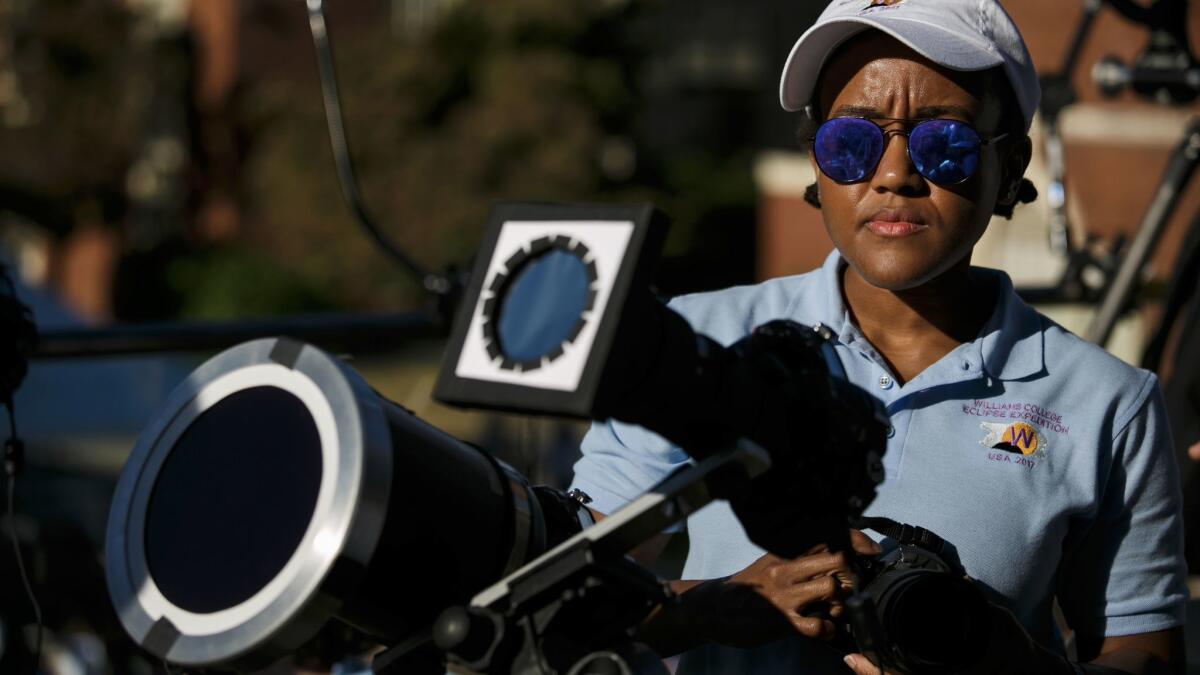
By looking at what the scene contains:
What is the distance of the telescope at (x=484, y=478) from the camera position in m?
1.30

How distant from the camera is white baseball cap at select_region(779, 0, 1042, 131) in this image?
200 cm

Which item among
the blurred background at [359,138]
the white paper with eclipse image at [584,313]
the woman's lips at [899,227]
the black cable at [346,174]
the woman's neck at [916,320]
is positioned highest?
the white paper with eclipse image at [584,313]

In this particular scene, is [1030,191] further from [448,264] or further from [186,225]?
[186,225]

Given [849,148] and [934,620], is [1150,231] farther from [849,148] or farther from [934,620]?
[934,620]

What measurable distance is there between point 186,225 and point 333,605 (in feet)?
91.5

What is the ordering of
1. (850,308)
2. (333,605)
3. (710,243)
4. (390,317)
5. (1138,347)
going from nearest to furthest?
1. (333,605)
2. (850,308)
3. (390,317)
4. (1138,347)
5. (710,243)

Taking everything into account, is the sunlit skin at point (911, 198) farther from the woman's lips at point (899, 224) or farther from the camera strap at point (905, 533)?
the camera strap at point (905, 533)

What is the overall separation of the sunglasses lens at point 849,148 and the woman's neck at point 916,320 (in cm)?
19

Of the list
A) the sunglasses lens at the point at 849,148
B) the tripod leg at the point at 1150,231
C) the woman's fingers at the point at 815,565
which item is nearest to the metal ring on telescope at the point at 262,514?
the woman's fingers at the point at 815,565

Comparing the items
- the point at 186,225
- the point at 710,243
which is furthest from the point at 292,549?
the point at 186,225

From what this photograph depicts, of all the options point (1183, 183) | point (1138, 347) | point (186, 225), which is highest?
point (1183, 183)

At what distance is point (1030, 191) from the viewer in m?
2.27

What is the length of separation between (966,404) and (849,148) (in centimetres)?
36

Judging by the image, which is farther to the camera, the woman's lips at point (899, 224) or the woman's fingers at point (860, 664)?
the woman's lips at point (899, 224)
